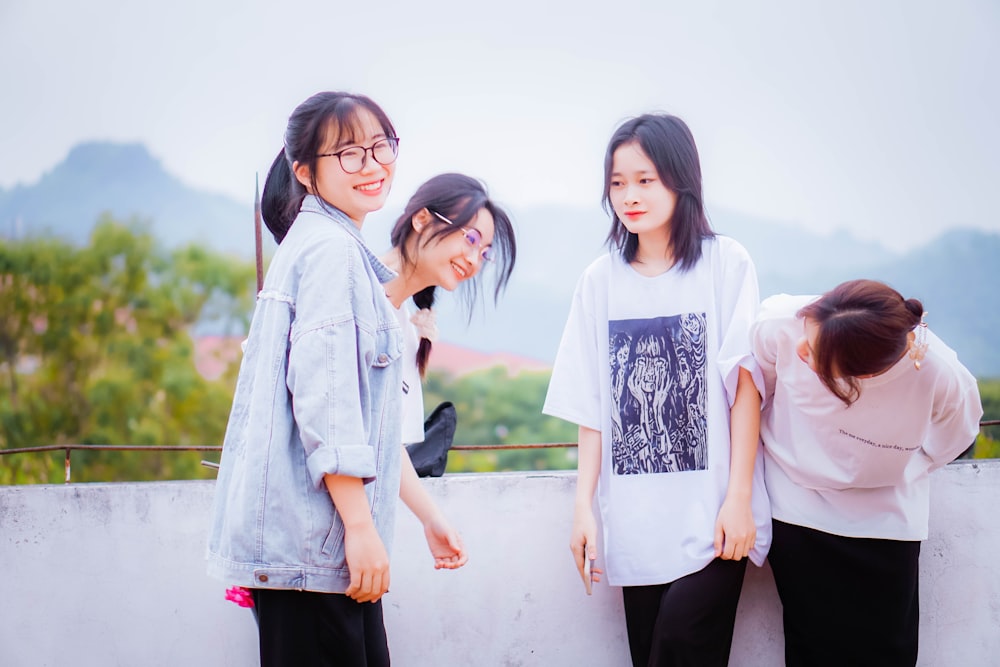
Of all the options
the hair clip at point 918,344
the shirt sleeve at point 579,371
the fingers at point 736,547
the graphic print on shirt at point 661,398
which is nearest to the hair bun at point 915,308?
the hair clip at point 918,344

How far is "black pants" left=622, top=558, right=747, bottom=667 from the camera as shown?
176cm

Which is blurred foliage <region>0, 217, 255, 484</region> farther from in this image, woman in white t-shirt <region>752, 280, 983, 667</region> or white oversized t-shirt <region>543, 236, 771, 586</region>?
woman in white t-shirt <region>752, 280, 983, 667</region>

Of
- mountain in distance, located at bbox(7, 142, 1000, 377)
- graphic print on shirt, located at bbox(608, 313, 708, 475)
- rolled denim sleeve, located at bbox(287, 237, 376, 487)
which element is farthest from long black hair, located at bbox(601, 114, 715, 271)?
mountain in distance, located at bbox(7, 142, 1000, 377)

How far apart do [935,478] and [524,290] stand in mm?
11672

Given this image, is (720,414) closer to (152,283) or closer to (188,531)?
(188,531)

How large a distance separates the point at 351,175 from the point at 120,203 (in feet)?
49.6

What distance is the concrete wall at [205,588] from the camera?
221 cm

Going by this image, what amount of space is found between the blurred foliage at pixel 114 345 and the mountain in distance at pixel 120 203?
9.8 inches

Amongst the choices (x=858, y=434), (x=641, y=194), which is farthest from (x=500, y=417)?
(x=858, y=434)

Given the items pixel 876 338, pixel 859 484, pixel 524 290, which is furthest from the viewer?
pixel 524 290

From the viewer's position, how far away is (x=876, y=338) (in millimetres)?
1486

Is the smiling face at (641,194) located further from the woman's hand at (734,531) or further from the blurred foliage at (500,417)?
the blurred foliage at (500,417)

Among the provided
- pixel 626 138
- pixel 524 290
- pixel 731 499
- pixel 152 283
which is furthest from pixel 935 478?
pixel 152 283

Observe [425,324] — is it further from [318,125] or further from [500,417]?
[500,417]
